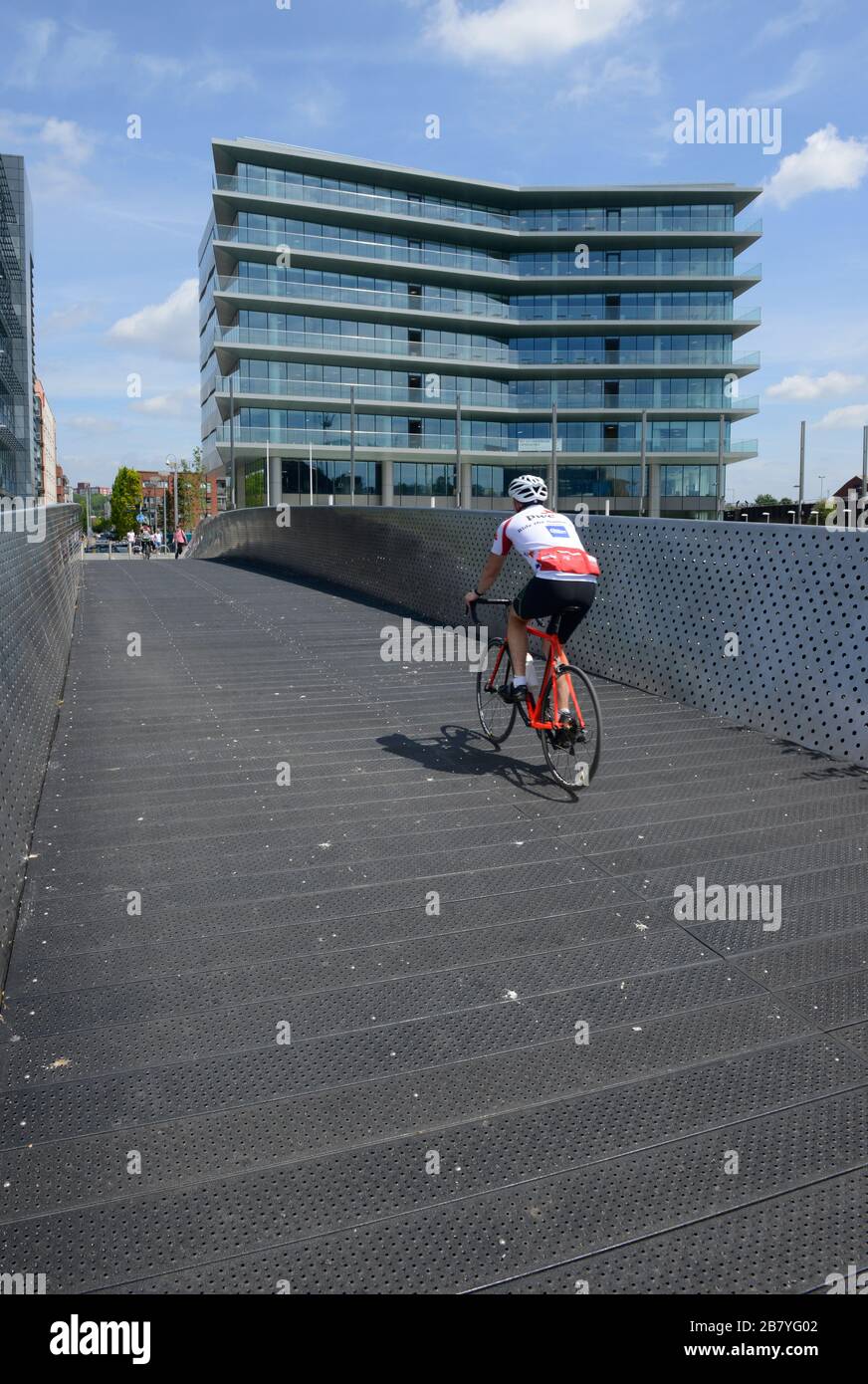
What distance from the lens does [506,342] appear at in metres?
64.2

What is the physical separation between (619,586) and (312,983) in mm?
6768

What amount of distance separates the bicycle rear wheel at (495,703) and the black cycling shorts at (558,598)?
0.69 m

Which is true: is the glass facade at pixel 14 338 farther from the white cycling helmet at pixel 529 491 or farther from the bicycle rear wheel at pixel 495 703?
the white cycling helmet at pixel 529 491

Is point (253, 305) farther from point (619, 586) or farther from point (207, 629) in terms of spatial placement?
point (619, 586)

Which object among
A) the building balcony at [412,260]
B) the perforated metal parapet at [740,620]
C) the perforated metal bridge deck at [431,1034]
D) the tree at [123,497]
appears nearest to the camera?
the perforated metal bridge deck at [431,1034]

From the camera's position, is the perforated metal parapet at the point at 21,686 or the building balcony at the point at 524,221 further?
the building balcony at the point at 524,221

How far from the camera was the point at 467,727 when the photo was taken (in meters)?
7.81

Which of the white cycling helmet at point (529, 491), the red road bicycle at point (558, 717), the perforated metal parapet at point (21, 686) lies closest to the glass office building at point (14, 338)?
the perforated metal parapet at point (21, 686)

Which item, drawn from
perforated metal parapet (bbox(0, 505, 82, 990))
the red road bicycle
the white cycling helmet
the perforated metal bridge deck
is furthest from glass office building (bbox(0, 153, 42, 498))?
the perforated metal bridge deck

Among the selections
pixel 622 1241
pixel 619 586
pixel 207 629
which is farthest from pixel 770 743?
pixel 207 629

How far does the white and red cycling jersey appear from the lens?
6.05 meters

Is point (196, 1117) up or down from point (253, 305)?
down

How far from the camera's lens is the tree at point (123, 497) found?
420 feet

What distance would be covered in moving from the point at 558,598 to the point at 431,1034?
127 inches
